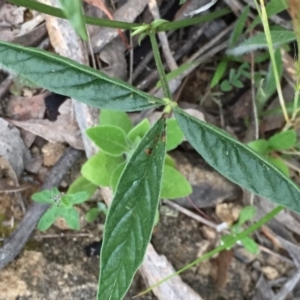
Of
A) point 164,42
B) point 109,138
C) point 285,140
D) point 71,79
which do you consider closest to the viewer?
point 71,79

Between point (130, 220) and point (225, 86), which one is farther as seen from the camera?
point (225, 86)

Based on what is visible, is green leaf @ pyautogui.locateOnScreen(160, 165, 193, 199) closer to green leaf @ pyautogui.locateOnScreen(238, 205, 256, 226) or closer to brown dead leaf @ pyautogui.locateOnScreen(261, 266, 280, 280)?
green leaf @ pyautogui.locateOnScreen(238, 205, 256, 226)

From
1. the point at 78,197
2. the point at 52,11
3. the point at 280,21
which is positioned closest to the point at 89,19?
the point at 52,11

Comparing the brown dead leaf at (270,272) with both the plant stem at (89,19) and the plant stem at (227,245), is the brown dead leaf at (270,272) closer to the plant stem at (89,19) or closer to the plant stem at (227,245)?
the plant stem at (227,245)

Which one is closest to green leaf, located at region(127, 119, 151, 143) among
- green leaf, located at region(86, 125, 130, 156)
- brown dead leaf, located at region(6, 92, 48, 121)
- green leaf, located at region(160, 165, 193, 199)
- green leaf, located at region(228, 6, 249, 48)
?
green leaf, located at region(86, 125, 130, 156)

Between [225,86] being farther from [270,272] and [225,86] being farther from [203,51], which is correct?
[270,272]
